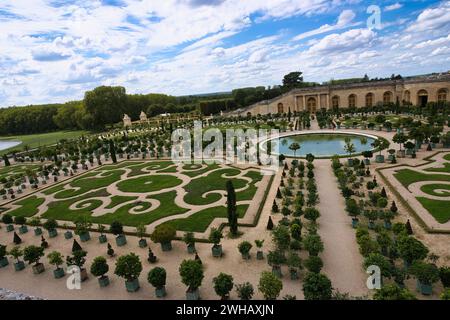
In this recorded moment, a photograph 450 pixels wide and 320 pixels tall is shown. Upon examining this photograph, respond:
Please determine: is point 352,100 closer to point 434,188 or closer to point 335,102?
point 335,102

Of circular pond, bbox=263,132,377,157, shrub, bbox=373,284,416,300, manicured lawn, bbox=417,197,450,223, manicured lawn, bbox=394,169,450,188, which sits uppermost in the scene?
circular pond, bbox=263,132,377,157

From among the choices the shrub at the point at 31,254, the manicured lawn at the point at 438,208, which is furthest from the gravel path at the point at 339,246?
the shrub at the point at 31,254

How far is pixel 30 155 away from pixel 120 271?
173 feet

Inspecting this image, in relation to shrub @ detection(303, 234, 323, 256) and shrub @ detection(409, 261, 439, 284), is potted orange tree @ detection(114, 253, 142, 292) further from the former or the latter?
shrub @ detection(409, 261, 439, 284)

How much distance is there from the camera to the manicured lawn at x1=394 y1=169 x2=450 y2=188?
27.8 metres

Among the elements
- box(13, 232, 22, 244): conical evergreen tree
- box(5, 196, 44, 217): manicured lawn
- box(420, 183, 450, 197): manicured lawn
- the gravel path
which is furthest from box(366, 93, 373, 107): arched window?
box(13, 232, 22, 244): conical evergreen tree

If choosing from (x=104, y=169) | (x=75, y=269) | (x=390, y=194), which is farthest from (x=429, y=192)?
(x=104, y=169)

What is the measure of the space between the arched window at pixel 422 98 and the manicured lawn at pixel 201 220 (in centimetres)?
6426

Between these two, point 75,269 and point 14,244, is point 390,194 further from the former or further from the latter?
point 14,244

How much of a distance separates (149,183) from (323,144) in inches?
1033

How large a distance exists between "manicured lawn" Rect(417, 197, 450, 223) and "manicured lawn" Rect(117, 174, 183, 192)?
73.3ft

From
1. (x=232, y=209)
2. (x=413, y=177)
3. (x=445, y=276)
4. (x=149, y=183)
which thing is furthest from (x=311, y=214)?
(x=149, y=183)

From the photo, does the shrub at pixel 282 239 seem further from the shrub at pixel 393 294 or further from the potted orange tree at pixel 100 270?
the potted orange tree at pixel 100 270
